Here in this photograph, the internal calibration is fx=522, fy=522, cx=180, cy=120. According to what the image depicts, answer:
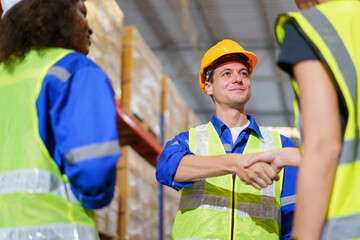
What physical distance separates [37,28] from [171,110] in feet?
18.7

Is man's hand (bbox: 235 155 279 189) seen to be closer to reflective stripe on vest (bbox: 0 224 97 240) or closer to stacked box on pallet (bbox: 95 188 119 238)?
reflective stripe on vest (bbox: 0 224 97 240)

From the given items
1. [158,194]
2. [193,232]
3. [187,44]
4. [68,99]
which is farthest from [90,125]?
[187,44]

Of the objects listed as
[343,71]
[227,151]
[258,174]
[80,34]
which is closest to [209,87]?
[227,151]

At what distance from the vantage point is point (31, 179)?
180cm

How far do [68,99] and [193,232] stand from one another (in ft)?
3.59

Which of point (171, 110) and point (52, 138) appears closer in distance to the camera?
point (52, 138)

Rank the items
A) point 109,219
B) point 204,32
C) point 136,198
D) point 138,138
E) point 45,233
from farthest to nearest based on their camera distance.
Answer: point 204,32 < point 138,138 < point 136,198 < point 109,219 < point 45,233

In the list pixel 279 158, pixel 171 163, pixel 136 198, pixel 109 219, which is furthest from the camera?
pixel 136 198

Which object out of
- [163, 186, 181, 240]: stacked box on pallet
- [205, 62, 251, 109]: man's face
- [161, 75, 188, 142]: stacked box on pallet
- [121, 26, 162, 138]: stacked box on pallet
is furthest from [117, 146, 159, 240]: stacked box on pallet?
[205, 62, 251, 109]: man's face

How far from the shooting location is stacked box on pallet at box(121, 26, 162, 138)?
6.12 m

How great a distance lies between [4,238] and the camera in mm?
1769

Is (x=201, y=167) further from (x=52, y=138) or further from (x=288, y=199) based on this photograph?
(x=52, y=138)

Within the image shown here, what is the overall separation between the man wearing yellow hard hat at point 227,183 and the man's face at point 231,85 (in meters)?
0.13

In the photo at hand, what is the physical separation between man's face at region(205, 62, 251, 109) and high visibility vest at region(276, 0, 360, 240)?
150 centimetres
